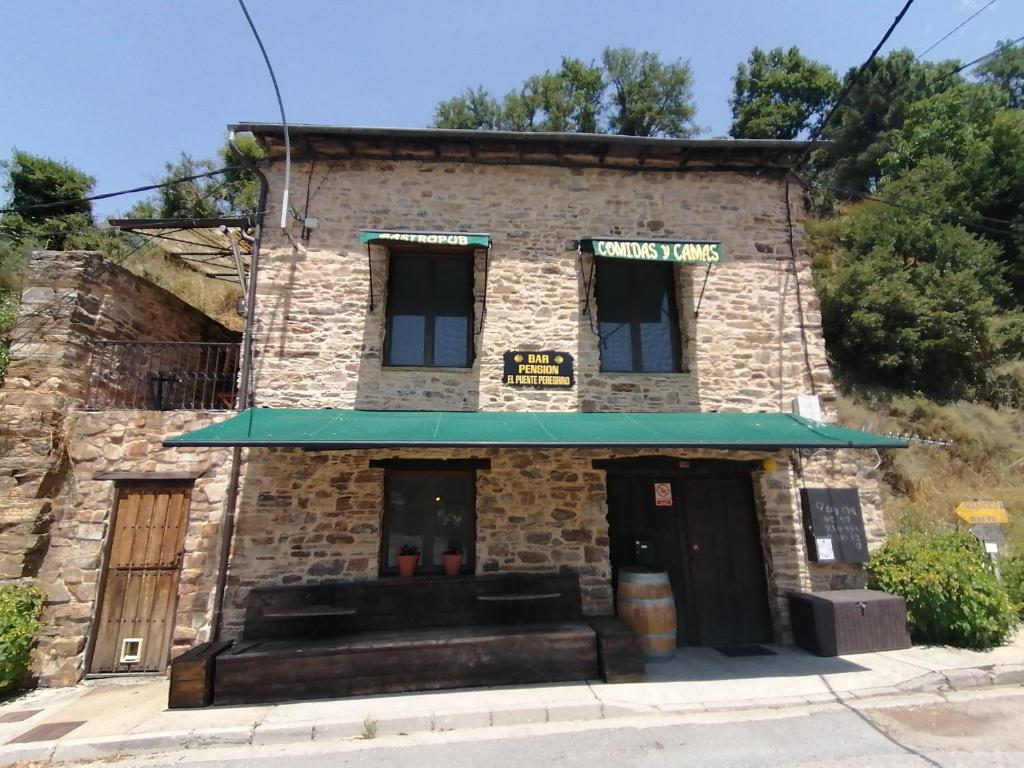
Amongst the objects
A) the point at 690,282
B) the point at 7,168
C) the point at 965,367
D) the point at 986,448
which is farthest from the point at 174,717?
the point at 7,168

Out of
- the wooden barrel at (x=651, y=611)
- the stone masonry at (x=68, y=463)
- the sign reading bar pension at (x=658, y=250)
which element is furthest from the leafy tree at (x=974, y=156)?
the stone masonry at (x=68, y=463)

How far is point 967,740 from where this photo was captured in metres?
3.52

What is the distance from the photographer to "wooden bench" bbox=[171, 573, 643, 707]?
4.37 m

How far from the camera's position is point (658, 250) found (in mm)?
6102

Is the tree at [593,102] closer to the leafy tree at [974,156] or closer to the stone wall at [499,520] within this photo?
the leafy tree at [974,156]

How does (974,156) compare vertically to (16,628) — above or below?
above

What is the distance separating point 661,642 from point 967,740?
2.41 meters

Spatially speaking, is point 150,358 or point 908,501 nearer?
point 150,358

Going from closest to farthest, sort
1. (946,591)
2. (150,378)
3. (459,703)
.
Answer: (459,703) < (946,591) < (150,378)

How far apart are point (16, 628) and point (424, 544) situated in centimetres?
403

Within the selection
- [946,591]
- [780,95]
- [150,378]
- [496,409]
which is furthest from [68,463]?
[780,95]

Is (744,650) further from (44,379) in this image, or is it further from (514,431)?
(44,379)

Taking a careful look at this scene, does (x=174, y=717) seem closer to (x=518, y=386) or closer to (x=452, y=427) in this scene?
(x=452, y=427)

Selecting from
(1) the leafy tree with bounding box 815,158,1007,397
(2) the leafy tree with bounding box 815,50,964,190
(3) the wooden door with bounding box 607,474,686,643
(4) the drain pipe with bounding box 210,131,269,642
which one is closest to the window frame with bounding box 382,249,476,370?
(4) the drain pipe with bounding box 210,131,269,642
